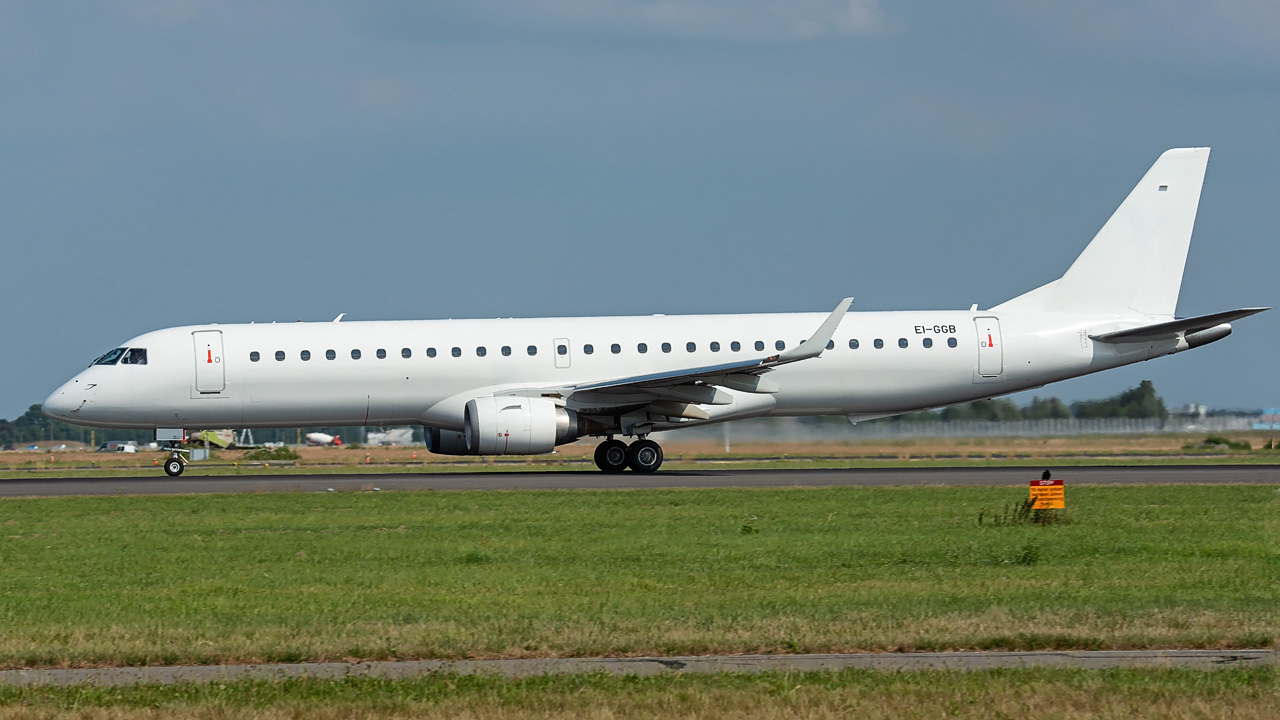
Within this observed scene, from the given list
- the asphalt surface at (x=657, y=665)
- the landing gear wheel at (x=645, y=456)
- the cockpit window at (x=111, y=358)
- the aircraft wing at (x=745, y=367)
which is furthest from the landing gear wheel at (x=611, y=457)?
the asphalt surface at (x=657, y=665)

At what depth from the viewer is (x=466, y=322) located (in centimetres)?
3164

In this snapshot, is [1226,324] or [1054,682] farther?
[1226,324]

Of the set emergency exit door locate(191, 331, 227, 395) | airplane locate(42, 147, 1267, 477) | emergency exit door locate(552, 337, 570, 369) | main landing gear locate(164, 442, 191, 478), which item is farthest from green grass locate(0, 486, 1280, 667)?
main landing gear locate(164, 442, 191, 478)

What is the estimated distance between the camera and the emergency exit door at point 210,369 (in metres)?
30.2

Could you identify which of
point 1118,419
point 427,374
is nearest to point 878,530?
point 427,374

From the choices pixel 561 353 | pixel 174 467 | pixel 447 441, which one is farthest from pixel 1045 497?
pixel 174 467

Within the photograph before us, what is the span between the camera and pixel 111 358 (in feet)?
101

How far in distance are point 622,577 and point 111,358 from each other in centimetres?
2077

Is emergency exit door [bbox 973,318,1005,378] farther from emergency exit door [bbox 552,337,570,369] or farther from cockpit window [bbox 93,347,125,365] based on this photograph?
cockpit window [bbox 93,347,125,365]

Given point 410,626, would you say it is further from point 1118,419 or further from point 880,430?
point 1118,419

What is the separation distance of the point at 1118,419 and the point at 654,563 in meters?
29.8

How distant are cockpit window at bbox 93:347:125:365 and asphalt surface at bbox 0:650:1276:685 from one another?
74.8 ft

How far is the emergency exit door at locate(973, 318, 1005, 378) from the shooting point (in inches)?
1262

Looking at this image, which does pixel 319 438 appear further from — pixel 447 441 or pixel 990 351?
pixel 990 351
